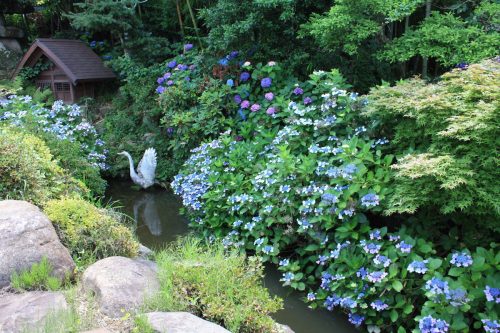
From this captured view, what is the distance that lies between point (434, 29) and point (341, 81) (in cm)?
110

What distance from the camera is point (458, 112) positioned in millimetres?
3168

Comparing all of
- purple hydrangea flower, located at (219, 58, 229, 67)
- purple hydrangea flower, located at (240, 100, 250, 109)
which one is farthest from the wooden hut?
purple hydrangea flower, located at (240, 100, 250, 109)

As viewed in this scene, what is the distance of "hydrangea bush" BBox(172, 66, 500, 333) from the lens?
116 inches

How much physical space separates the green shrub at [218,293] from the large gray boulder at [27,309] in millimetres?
603

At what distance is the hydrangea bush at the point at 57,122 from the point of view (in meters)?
6.00

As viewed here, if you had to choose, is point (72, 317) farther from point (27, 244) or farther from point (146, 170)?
point (146, 170)

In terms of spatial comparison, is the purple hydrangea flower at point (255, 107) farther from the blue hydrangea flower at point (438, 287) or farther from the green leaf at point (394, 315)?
the blue hydrangea flower at point (438, 287)

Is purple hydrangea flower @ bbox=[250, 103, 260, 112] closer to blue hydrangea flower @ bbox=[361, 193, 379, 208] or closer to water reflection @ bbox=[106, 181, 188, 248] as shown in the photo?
water reflection @ bbox=[106, 181, 188, 248]

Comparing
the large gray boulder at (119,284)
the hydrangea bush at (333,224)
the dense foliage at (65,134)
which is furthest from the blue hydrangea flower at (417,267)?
the dense foliage at (65,134)

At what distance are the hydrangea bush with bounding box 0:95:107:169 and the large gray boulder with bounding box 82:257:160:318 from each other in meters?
3.20

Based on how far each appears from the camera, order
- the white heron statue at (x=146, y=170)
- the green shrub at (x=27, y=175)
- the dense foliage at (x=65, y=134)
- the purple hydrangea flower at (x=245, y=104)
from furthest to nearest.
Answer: the white heron statue at (x=146, y=170), the purple hydrangea flower at (x=245, y=104), the dense foliage at (x=65, y=134), the green shrub at (x=27, y=175)

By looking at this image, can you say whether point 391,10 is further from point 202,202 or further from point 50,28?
point 50,28

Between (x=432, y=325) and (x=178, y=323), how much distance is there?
1.60 m

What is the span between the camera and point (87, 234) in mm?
3549
